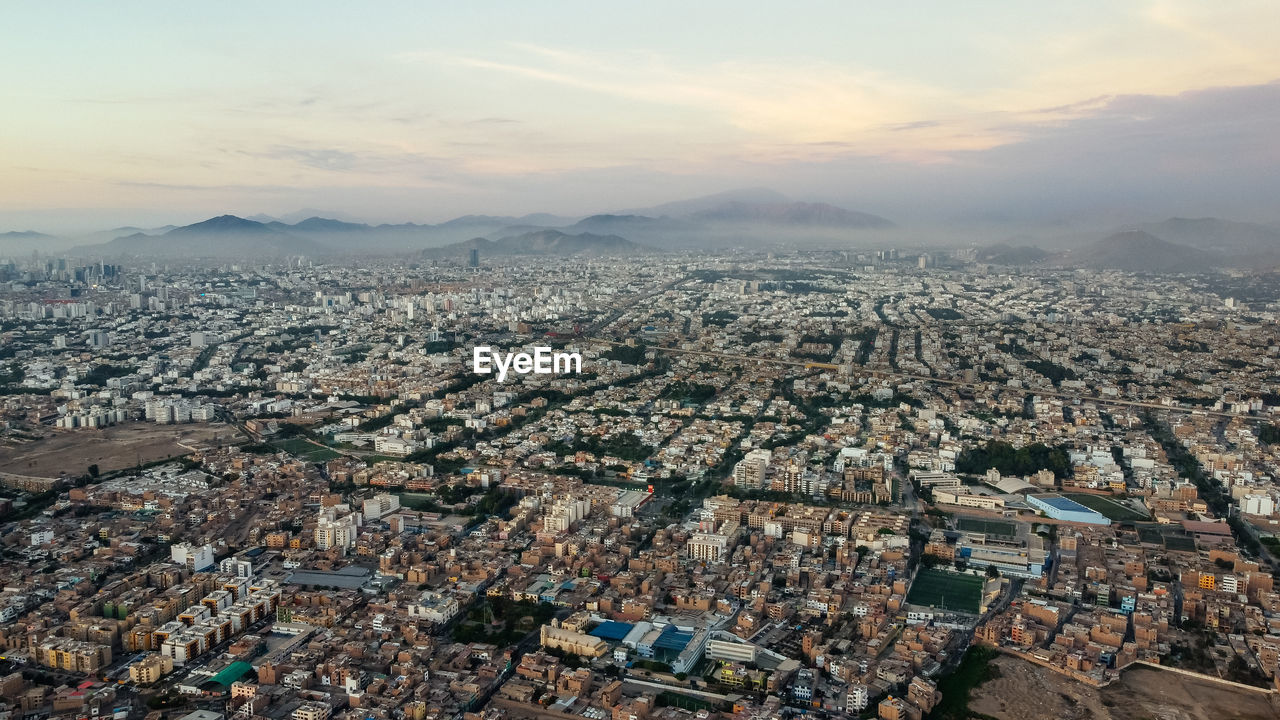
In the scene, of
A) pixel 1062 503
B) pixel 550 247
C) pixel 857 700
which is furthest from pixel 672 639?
pixel 550 247

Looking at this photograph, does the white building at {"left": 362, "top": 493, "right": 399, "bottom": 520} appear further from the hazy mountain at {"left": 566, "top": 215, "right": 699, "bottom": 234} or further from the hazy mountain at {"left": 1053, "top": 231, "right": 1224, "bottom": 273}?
the hazy mountain at {"left": 566, "top": 215, "right": 699, "bottom": 234}

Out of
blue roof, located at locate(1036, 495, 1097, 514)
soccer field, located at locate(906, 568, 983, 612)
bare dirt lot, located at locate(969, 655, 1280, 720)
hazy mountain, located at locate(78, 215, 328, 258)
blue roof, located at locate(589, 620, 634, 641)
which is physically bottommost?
bare dirt lot, located at locate(969, 655, 1280, 720)

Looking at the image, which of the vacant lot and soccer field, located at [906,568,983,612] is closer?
soccer field, located at [906,568,983,612]

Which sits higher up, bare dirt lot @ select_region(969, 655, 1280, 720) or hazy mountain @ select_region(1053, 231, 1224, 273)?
hazy mountain @ select_region(1053, 231, 1224, 273)

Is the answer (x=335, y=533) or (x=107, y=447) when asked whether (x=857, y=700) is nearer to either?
(x=335, y=533)

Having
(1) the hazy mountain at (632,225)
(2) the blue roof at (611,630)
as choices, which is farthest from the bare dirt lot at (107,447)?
(1) the hazy mountain at (632,225)

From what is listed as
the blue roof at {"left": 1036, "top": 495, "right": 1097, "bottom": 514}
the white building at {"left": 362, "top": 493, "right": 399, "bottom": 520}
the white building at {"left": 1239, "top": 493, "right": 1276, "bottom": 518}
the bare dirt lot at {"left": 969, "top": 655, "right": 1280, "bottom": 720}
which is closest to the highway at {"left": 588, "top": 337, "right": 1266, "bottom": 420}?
the white building at {"left": 1239, "top": 493, "right": 1276, "bottom": 518}

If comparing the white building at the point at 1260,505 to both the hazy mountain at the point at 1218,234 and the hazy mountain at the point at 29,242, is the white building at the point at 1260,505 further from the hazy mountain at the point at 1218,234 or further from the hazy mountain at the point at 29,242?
the hazy mountain at the point at 29,242
